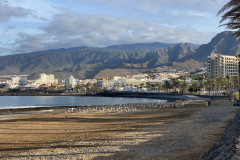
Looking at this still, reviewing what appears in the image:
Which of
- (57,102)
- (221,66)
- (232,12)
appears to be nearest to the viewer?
(232,12)

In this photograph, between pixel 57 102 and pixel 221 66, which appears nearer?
pixel 57 102

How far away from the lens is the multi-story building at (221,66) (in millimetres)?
167750

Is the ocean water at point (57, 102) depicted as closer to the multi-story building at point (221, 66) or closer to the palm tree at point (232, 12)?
the multi-story building at point (221, 66)

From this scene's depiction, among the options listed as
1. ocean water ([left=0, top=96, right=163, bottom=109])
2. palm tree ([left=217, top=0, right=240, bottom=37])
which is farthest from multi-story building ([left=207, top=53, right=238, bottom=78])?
palm tree ([left=217, top=0, right=240, bottom=37])

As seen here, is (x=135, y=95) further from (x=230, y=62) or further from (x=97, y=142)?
(x=97, y=142)

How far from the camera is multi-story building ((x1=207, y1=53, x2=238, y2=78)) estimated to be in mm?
167750

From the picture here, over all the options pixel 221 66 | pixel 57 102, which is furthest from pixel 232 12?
pixel 221 66

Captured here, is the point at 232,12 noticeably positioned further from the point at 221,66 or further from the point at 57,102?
the point at 221,66

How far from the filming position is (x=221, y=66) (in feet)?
552

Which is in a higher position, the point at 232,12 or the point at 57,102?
the point at 232,12

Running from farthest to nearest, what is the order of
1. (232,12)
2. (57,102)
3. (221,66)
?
(221,66)
(57,102)
(232,12)

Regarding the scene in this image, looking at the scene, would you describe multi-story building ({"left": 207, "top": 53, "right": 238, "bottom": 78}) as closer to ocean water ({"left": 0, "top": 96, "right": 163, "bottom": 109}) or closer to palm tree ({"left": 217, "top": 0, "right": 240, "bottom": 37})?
ocean water ({"left": 0, "top": 96, "right": 163, "bottom": 109})

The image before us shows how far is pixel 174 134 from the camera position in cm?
1931

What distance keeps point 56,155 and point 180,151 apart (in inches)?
254
